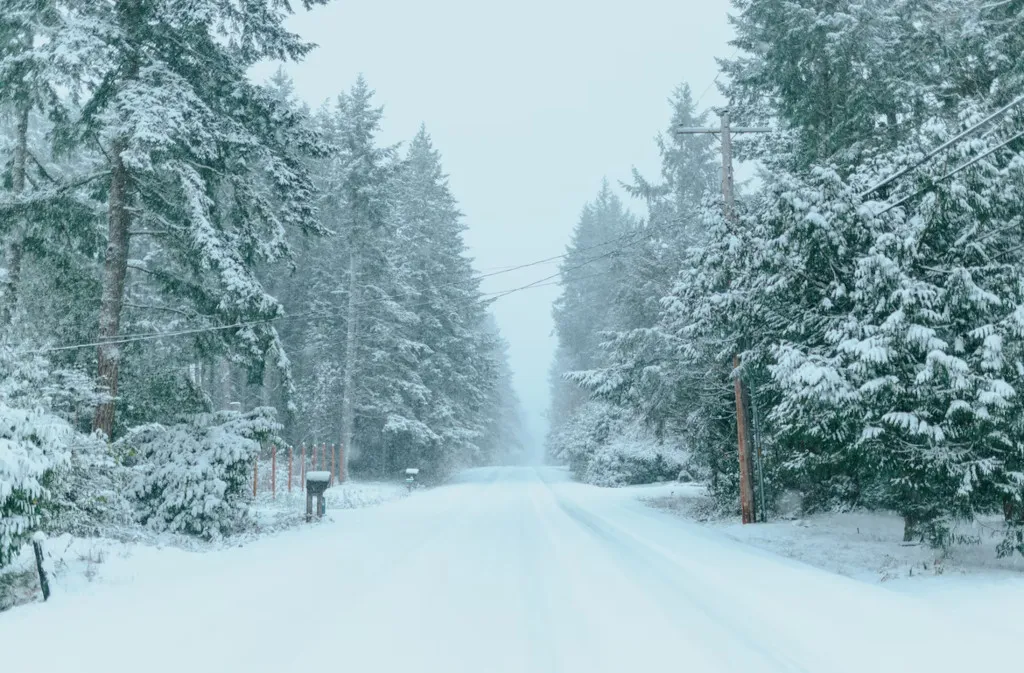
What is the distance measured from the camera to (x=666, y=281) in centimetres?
2302

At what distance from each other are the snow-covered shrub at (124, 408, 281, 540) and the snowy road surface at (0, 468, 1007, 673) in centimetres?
169

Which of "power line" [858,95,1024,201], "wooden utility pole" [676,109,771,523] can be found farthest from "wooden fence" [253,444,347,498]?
"power line" [858,95,1024,201]

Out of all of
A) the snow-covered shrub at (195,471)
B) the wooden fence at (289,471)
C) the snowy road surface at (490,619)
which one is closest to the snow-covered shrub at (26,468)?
the snowy road surface at (490,619)

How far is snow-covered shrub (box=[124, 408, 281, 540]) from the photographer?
1158cm

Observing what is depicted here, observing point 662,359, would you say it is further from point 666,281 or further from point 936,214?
point 936,214

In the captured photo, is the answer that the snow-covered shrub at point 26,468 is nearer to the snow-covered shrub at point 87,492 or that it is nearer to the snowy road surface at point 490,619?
the snow-covered shrub at point 87,492

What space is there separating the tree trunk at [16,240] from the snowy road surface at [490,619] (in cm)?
800

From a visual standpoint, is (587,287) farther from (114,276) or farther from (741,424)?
(114,276)

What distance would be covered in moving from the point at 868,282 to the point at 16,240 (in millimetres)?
15638

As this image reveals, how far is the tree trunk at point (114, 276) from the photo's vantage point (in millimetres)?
12180

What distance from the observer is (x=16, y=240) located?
1370cm

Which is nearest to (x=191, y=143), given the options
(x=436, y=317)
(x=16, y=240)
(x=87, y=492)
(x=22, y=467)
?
(x=16, y=240)

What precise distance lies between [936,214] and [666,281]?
14.1m

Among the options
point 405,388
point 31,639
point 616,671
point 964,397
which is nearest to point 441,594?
point 616,671
